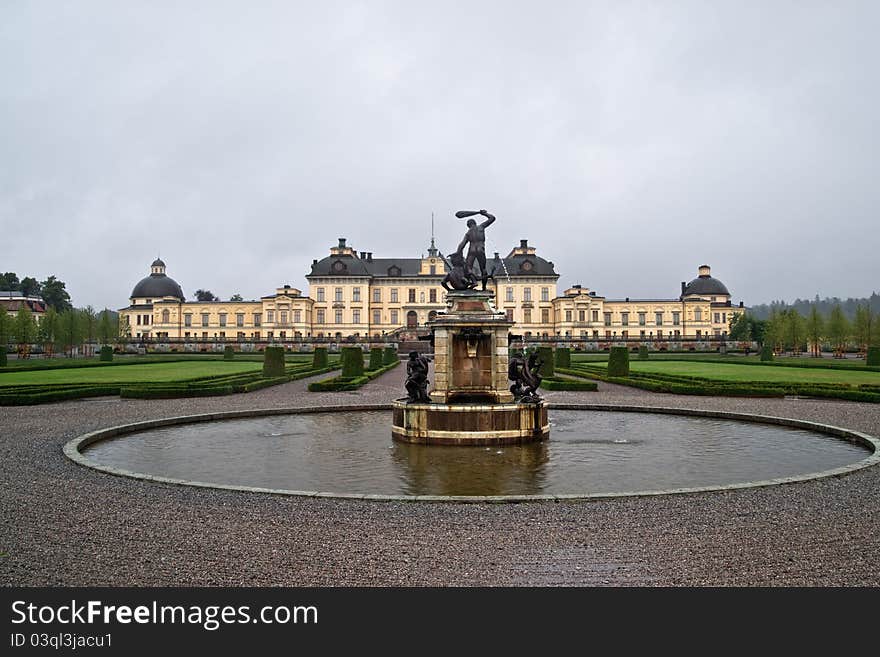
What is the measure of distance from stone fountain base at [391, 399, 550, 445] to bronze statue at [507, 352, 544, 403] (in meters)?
0.37

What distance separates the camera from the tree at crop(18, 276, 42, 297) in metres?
106

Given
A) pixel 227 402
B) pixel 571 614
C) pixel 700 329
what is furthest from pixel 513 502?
pixel 700 329

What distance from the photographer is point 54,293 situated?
10406 centimetres

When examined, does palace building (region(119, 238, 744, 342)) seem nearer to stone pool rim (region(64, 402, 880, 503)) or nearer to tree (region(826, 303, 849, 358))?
tree (region(826, 303, 849, 358))

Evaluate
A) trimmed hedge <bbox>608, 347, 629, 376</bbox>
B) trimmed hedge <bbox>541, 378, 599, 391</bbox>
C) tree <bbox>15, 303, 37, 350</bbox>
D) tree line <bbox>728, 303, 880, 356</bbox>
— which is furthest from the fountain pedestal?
tree <bbox>15, 303, 37, 350</bbox>

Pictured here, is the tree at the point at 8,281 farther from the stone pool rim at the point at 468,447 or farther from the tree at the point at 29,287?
the stone pool rim at the point at 468,447

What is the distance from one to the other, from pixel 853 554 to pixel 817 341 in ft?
207

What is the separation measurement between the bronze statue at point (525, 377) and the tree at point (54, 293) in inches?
4294

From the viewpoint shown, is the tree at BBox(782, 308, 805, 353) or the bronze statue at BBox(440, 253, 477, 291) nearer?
the bronze statue at BBox(440, 253, 477, 291)

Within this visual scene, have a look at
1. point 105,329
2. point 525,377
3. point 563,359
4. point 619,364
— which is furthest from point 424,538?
point 105,329

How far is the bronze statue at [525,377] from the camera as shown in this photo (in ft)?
44.2

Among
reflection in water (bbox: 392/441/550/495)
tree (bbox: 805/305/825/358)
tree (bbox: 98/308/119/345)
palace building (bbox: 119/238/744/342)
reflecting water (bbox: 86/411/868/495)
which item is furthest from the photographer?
palace building (bbox: 119/238/744/342)

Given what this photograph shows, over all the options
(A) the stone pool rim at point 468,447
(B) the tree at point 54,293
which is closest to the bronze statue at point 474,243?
(A) the stone pool rim at point 468,447

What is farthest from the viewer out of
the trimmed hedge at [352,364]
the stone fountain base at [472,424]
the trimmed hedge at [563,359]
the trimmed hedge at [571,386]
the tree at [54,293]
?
the tree at [54,293]
